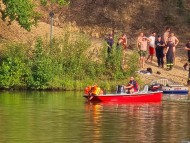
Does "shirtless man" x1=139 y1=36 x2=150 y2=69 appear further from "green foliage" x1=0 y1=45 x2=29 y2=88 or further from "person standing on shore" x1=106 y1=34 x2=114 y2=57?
"green foliage" x1=0 y1=45 x2=29 y2=88

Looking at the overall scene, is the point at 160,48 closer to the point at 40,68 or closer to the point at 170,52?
the point at 170,52

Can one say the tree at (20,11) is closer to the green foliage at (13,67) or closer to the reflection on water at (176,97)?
the green foliage at (13,67)

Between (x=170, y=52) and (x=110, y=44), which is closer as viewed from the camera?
(x=110, y=44)

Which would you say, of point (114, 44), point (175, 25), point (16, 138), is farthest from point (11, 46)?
point (16, 138)

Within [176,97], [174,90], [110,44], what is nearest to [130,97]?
[176,97]

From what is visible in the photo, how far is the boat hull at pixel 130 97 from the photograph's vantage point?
181ft

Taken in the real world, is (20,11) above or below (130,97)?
above

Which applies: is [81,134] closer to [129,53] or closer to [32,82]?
[32,82]

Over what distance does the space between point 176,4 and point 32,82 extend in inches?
680

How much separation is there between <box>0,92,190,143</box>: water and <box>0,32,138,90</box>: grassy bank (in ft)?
8.98

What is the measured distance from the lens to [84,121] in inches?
1794

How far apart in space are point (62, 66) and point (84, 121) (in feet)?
58.9

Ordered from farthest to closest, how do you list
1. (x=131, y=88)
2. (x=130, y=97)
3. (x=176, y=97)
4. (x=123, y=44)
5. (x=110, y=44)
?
1. (x=123, y=44)
2. (x=110, y=44)
3. (x=176, y=97)
4. (x=131, y=88)
5. (x=130, y=97)

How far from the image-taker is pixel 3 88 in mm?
61000
